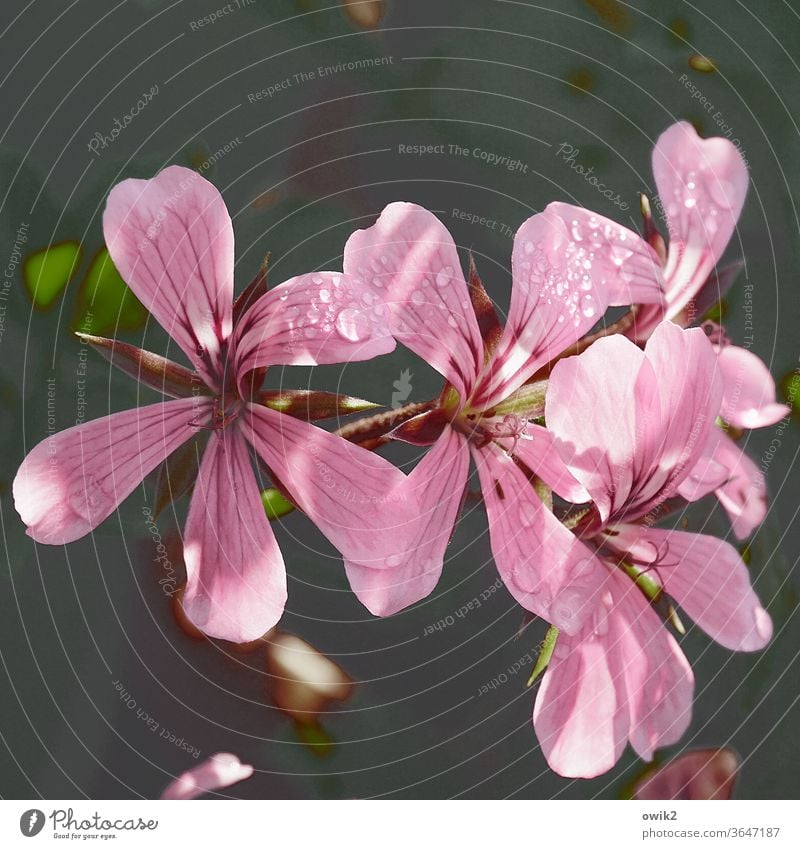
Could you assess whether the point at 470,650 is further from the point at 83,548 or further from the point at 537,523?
the point at 83,548

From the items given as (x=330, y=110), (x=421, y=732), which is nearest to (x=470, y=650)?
(x=421, y=732)

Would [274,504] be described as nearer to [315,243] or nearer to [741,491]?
[315,243]

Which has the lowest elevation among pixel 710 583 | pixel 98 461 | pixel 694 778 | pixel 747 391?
pixel 694 778

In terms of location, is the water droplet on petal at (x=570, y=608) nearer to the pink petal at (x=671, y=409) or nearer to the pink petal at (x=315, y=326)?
the pink petal at (x=671, y=409)

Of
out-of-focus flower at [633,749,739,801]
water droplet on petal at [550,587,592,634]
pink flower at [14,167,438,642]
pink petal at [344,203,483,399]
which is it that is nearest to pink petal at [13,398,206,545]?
pink flower at [14,167,438,642]

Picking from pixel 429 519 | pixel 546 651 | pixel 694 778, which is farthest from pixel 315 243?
pixel 694 778

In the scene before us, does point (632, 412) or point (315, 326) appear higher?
point (315, 326)

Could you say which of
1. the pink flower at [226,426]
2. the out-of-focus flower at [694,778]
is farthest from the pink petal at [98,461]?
the out-of-focus flower at [694,778]
